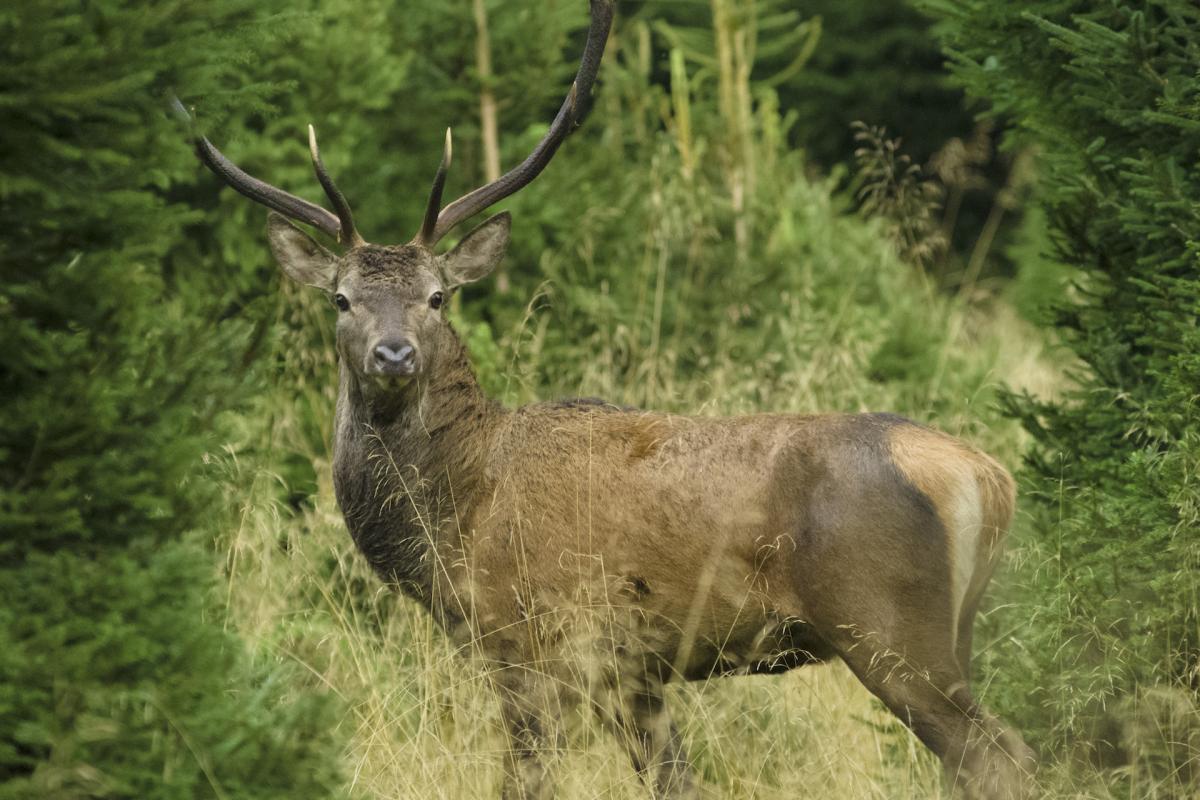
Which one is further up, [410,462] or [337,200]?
[337,200]

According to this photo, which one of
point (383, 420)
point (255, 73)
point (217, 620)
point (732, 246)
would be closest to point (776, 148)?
point (732, 246)

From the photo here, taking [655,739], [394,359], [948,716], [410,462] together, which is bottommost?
[655,739]

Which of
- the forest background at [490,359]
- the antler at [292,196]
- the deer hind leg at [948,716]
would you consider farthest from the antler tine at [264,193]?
the deer hind leg at [948,716]

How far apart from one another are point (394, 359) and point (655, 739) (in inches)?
63.5

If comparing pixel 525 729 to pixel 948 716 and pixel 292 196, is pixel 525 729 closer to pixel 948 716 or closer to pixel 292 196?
pixel 948 716

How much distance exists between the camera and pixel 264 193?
19.3ft

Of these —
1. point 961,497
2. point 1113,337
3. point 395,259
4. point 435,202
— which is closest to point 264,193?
point 395,259

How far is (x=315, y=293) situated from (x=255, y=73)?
1.19 m

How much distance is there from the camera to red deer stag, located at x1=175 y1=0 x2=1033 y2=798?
4715 millimetres

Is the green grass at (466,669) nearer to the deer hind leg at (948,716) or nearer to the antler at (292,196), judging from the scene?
the deer hind leg at (948,716)

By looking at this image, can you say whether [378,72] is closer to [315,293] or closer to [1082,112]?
[315,293]

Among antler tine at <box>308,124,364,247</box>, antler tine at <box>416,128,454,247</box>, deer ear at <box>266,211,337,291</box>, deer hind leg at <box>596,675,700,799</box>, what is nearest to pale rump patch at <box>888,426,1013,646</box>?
deer hind leg at <box>596,675,700,799</box>

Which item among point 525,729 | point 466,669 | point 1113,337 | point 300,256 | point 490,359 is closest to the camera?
point 525,729

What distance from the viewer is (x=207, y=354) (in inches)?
149
